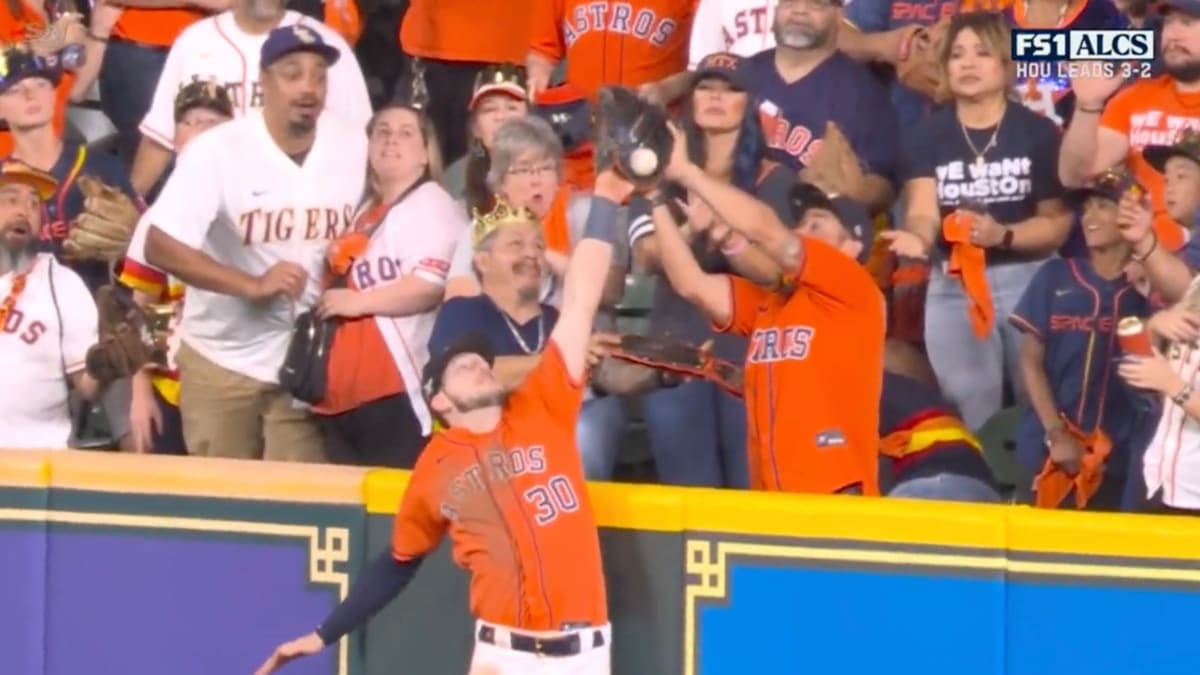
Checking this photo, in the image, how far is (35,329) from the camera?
7691 millimetres

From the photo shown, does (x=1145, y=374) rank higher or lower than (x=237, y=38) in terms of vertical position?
lower

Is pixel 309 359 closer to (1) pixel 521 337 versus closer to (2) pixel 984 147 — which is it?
(1) pixel 521 337

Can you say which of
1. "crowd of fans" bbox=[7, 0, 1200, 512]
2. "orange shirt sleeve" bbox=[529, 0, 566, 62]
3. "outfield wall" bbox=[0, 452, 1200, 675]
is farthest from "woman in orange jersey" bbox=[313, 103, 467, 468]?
"orange shirt sleeve" bbox=[529, 0, 566, 62]

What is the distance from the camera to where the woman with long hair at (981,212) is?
7.36 meters

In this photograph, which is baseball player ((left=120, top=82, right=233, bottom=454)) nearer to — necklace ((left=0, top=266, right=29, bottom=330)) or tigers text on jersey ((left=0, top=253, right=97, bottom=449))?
tigers text on jersey ((left=0, top=253, right=97, bottom=449))

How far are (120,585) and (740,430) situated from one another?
1.89 meters

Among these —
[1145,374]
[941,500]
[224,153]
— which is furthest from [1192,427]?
[224,153]

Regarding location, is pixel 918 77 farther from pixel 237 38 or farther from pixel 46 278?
pixel 46 278

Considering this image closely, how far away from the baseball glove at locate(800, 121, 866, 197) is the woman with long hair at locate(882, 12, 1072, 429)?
0.67 feet

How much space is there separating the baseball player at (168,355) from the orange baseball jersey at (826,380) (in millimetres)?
2119

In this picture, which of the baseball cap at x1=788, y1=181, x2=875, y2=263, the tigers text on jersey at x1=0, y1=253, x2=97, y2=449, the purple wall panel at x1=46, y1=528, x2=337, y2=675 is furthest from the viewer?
the tigers text on jersey at x1=0, y1=253, x2=97, y2=449

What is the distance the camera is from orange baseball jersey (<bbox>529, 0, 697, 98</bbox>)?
26.5ft

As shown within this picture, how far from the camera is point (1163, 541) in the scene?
6238mm

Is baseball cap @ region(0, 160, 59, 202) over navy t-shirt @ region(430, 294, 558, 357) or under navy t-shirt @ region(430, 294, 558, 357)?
over
